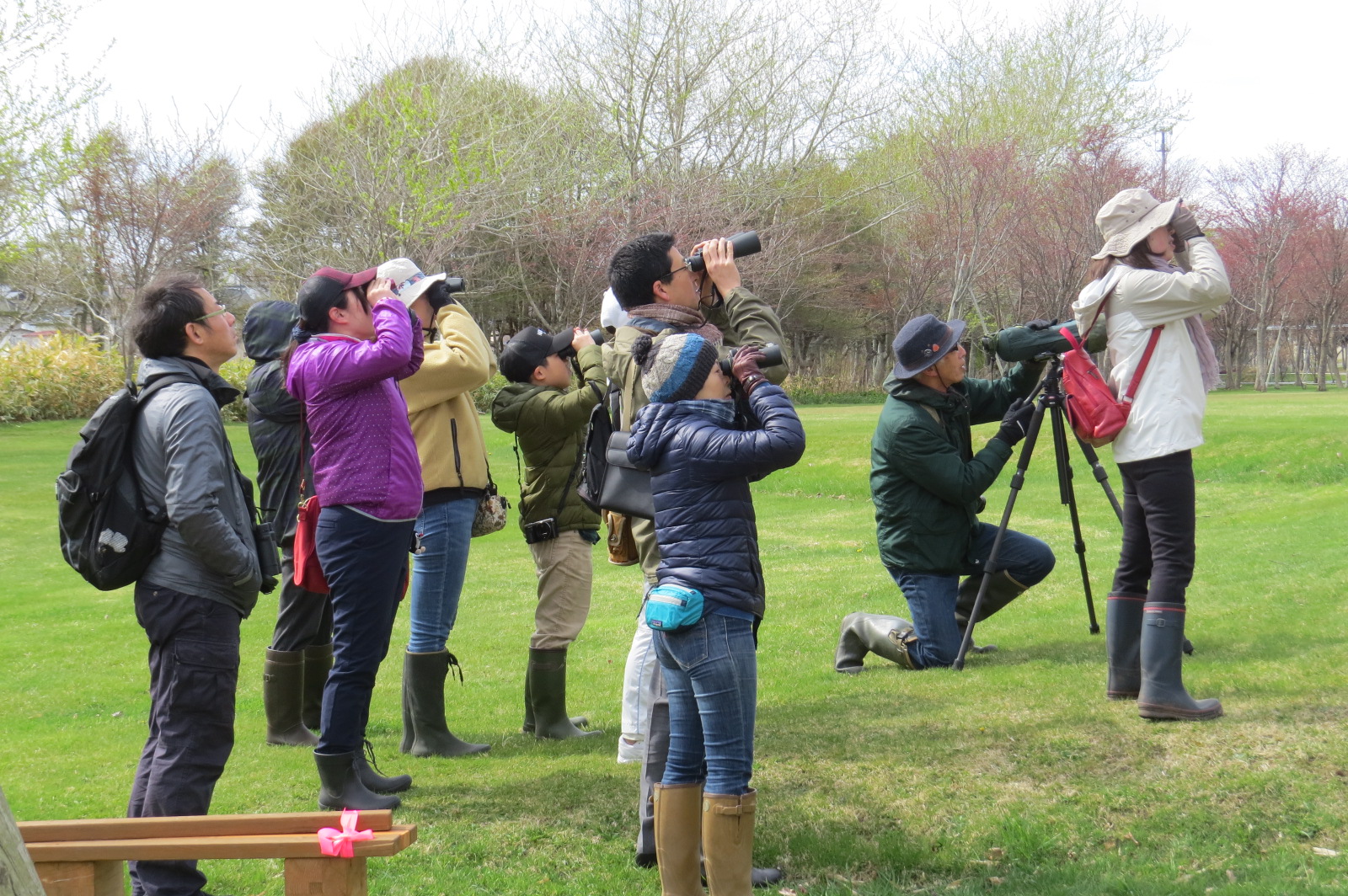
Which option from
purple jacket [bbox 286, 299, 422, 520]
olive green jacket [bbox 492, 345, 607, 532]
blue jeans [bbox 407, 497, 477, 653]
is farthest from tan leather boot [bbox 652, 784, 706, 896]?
olive green jacket [bbox 492, 345, 607, 532]

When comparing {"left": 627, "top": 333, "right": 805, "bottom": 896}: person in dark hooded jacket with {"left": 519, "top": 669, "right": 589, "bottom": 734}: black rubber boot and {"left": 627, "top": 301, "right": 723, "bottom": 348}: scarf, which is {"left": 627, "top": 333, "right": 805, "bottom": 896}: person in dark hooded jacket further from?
{"left": 519, "top": 669, "right": 589, "bottom": 734}: black rubber boot

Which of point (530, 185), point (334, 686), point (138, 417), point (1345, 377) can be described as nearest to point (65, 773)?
point (334, 686)

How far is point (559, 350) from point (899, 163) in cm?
3226

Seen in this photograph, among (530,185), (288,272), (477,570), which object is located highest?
(530,185)

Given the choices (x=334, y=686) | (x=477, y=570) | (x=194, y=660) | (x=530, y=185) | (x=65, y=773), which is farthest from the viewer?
(x=530, y=185)

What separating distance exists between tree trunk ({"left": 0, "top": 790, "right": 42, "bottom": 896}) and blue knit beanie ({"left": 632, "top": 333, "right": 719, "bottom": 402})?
1964 millimetres

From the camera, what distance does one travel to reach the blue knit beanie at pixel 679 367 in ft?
11.3

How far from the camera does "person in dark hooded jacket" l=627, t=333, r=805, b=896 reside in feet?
11.0

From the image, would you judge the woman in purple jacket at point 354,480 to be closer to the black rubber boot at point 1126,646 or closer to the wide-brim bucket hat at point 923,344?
the wide-brim bucket hat at point 923,344

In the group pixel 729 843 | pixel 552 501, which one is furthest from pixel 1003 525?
pixel 729 843

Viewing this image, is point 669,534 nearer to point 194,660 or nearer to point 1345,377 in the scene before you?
point 194,660

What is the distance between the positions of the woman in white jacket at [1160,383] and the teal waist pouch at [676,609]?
244 centimetres

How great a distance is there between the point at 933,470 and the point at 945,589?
68 cm

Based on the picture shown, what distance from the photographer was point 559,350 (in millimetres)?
5801
